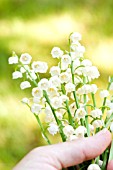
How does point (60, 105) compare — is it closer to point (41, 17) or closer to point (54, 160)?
point (54, 160)

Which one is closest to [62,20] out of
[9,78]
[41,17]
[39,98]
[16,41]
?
[41,17]

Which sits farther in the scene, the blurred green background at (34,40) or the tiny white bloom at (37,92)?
the blurred green background at (34,40)

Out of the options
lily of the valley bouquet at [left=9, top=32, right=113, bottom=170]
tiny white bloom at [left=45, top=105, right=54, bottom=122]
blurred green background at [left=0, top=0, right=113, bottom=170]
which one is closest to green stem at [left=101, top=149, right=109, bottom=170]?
lily of the valley bouquet at [left=9, top=32, right=113, bottom=170]

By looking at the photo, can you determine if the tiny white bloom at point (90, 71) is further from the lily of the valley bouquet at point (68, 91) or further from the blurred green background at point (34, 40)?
the blurred green background at point (34, 40)

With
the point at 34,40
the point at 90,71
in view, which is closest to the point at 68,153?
the point at 90,71

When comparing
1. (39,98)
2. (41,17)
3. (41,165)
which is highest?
(41,17)

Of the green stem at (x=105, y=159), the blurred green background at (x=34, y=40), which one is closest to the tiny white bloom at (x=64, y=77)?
the green stem at (x=105, y=159)
